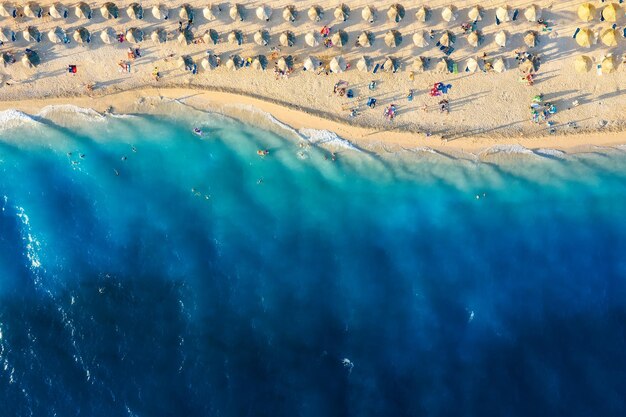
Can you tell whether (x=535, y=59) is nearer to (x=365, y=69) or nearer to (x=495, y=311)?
(x=365, y=69)

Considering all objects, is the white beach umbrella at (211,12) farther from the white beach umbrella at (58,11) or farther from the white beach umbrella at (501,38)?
the white beach umbrella at (501,38)

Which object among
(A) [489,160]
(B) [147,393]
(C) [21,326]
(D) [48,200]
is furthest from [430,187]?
(C) [21,326]

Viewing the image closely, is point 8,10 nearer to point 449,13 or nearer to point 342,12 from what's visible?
point 342,12

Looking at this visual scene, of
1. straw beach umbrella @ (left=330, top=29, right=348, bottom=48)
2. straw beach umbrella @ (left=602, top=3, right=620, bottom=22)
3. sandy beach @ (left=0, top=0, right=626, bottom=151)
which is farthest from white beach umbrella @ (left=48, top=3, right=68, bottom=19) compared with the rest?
straw beach umbrella @ (left=602, top=3, right=620, bottom=22)

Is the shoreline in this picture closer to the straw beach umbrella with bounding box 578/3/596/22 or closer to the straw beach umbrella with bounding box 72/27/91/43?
the straw beach umbrella with bounding box 72/27/91/43

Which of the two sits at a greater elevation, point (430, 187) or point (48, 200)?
point (48, 200)

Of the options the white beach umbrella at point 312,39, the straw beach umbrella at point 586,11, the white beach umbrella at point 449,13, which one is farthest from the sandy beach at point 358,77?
the straw beach umbrella at point 586,11
